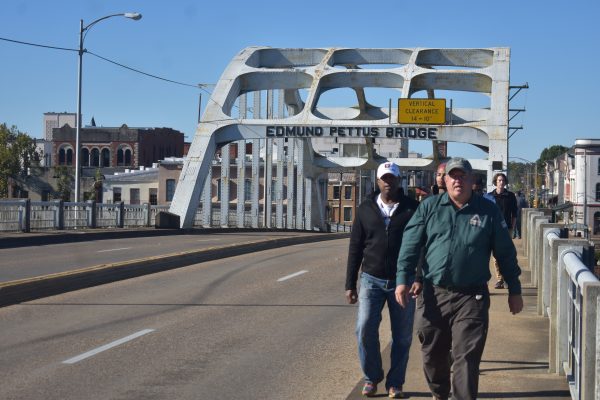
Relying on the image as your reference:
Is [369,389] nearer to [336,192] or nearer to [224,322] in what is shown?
[224,322]

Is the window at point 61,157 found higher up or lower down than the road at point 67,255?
higher up

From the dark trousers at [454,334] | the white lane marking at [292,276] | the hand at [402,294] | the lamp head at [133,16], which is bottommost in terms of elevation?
the white lane marking at [292,276]

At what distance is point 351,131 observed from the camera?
46625 mm

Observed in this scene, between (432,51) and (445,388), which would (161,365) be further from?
(432,51)

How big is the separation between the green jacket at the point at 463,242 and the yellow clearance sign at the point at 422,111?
4031 centimetres

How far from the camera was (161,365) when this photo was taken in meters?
9.20

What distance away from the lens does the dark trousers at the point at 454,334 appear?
21.4ft

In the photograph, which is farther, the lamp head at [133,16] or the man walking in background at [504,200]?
the lamp head at [133,16]

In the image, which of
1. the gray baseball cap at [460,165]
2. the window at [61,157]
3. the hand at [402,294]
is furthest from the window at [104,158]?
the gray baseball cap at [460,165]

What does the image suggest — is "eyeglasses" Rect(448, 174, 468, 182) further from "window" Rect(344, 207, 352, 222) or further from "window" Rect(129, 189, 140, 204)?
"window" Rect(344, 207, 352, 222)

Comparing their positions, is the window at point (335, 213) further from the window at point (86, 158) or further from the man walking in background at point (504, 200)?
the man walking in background at point (504, 200)

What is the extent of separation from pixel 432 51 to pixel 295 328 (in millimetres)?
42541

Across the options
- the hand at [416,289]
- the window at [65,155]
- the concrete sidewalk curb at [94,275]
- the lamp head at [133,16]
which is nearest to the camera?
the hand at [416,289]

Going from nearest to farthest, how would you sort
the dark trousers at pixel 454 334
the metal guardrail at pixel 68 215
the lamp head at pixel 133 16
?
the dark trousers at pixel 454 334
the metal guardrail at pixel 68 215
the lamp head at pixel 133 16
